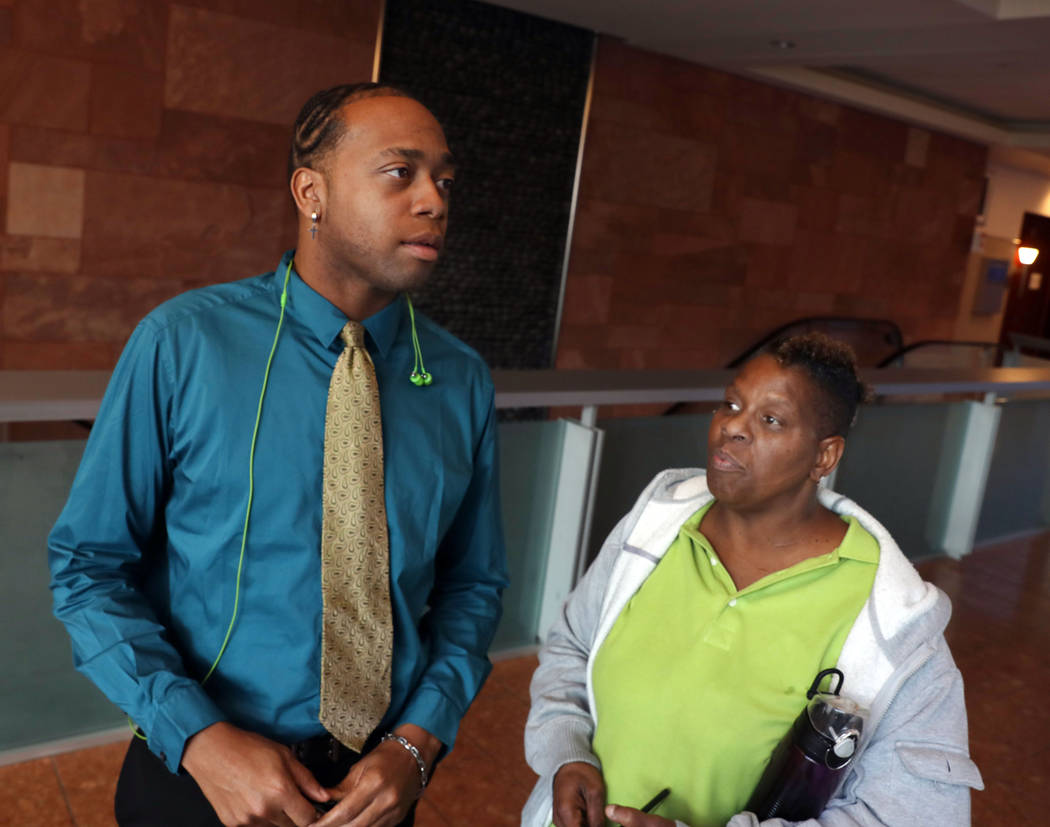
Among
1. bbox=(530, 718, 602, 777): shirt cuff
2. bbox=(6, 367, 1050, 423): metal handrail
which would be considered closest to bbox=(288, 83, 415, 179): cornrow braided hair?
bbox=(530, 718, 602, 777): shirt cuff

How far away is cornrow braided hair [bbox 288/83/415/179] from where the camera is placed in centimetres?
A: 141

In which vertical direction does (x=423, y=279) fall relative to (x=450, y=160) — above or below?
below

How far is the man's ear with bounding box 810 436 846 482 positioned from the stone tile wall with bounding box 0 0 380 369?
3909 mm

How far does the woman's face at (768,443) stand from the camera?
1.67 m

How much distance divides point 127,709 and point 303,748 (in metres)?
0.25

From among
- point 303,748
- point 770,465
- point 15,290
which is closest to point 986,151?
point 15,290

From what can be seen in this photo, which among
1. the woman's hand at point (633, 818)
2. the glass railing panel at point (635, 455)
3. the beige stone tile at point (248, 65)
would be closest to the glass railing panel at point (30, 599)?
the woman's hand at point (633, 818)

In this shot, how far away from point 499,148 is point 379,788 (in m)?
5.56

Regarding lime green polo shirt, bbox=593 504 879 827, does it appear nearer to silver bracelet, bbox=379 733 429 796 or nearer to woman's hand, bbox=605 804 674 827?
woman's hand, bbox=605 804 674 827

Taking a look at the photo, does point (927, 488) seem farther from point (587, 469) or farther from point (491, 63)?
point (491, 63)

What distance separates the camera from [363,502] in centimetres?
140

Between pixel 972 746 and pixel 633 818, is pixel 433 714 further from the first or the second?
pixel 972 746

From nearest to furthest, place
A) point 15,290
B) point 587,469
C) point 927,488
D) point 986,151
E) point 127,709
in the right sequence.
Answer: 1. point 127,709
2. point 587,469
3. point 15,290
4. point 927,488
5. point 986,151

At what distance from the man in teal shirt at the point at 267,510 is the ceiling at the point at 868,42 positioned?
4422mm
